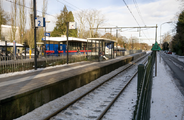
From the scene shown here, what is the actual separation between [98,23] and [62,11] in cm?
2191

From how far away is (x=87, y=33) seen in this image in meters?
53.1

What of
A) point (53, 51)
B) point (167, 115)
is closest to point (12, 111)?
point (167, 115)

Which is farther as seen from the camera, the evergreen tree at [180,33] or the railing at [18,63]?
the evergreen tree at [180,33]

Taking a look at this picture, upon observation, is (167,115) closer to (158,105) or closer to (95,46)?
(158,105)

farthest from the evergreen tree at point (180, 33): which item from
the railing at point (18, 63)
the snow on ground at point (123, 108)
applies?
the snow on ground at point (123, 108)

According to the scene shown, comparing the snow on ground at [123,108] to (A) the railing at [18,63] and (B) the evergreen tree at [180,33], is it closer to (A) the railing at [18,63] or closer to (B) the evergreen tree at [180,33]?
(A) the railing at [18,63]

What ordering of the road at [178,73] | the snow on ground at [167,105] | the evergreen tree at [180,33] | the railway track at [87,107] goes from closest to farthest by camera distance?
the railway track at [87,107]
the snow on ground at [167,105]
the road at [178,73]
the evergreen tree at [180,33]

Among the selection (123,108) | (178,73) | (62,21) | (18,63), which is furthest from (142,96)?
(62,21)

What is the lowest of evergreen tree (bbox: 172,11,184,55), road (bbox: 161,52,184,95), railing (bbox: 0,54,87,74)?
road (bbox: 161,52,184,95)

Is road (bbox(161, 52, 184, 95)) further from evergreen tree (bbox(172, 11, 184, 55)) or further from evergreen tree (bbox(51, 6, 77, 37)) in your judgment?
evergreen tree (bbox(51, 6, 77, 37))

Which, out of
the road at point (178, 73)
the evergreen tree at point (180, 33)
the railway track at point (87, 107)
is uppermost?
the evergreen tree at point (180, 33)

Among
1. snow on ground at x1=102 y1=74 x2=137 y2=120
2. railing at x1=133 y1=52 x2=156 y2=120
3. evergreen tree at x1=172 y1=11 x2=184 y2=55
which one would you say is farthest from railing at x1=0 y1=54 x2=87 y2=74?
evergreen tree at x1=172 y1=11 x2=184 y2=55

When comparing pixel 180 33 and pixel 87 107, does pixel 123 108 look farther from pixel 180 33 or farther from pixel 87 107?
pixel 180 33

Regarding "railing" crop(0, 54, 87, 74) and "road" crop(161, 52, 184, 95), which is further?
"railing" crop(0, 54, 87, 74)
